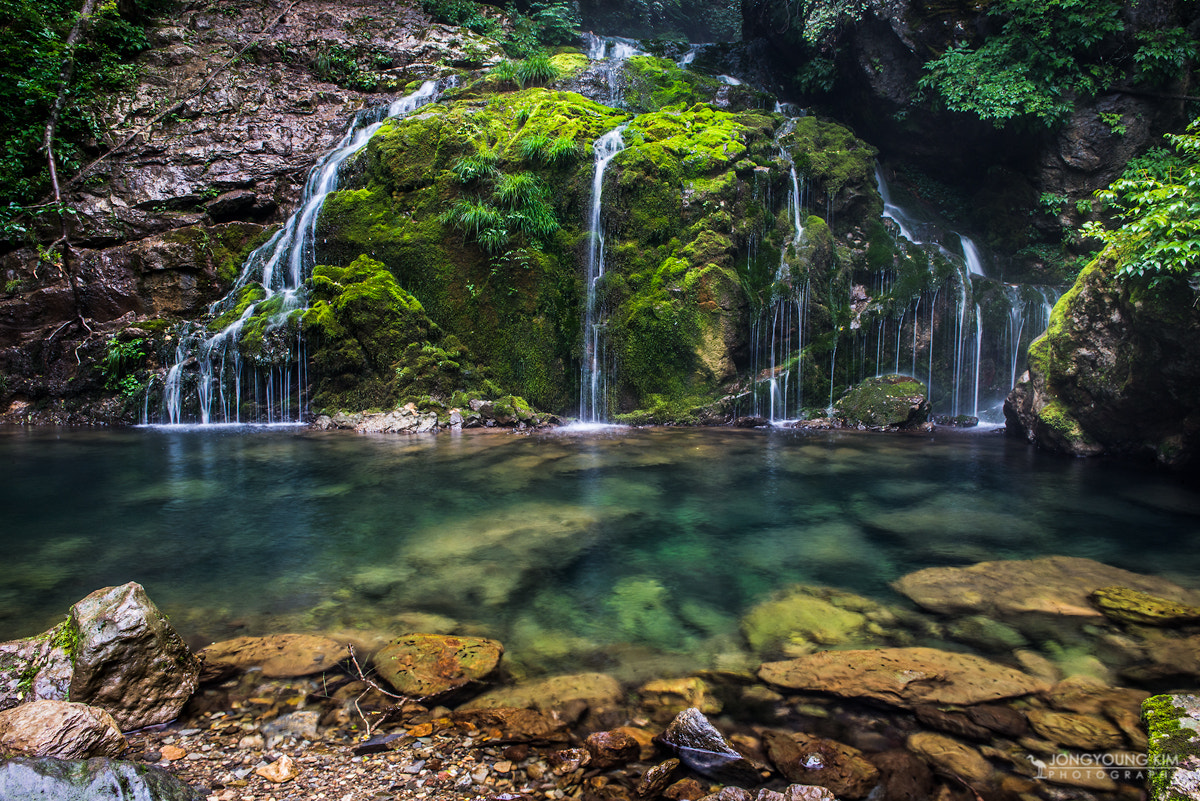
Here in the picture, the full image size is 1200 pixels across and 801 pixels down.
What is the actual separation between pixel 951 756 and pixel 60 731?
3.61 metres

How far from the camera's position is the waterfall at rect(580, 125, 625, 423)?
11.5m

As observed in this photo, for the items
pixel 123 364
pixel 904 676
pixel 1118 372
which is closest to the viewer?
pixel 904 676

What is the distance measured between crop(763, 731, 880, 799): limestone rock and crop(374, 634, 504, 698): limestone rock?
1.50 m

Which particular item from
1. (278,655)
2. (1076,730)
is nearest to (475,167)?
(278,655)

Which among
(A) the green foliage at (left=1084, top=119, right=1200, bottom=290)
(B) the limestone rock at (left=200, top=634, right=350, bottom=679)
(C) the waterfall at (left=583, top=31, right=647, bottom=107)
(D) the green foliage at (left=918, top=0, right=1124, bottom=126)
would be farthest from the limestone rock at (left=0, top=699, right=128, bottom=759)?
(C) the waterfall at (left=583, top=31, right=647, bottom=107)

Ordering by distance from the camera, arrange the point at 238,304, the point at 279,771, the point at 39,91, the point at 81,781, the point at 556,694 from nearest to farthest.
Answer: the point at 81,781 < the point at 279,771 < the point at 556,694 < the point at 238,304 < the point at 39,91

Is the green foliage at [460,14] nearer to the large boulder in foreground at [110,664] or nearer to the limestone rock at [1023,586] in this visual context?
the limestone rock at [1023,586]

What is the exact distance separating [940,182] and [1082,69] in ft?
12.7

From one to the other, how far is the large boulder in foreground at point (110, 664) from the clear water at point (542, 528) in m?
0.81

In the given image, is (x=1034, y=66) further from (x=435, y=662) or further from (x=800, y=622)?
(x=435, y=662)

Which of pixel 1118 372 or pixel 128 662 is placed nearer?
pixel 128 662

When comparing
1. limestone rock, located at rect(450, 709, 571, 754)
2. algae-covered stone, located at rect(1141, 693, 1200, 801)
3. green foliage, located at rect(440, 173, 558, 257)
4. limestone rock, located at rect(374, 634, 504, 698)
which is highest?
green foliage, located at rect(440, 173, 558, 257)

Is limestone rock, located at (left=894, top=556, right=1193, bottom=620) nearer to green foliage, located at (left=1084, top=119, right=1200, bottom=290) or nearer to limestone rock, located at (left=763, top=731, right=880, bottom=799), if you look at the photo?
limestone rock, located at (left=763, top=731, right=880, bottom=799)

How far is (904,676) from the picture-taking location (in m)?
3.05
